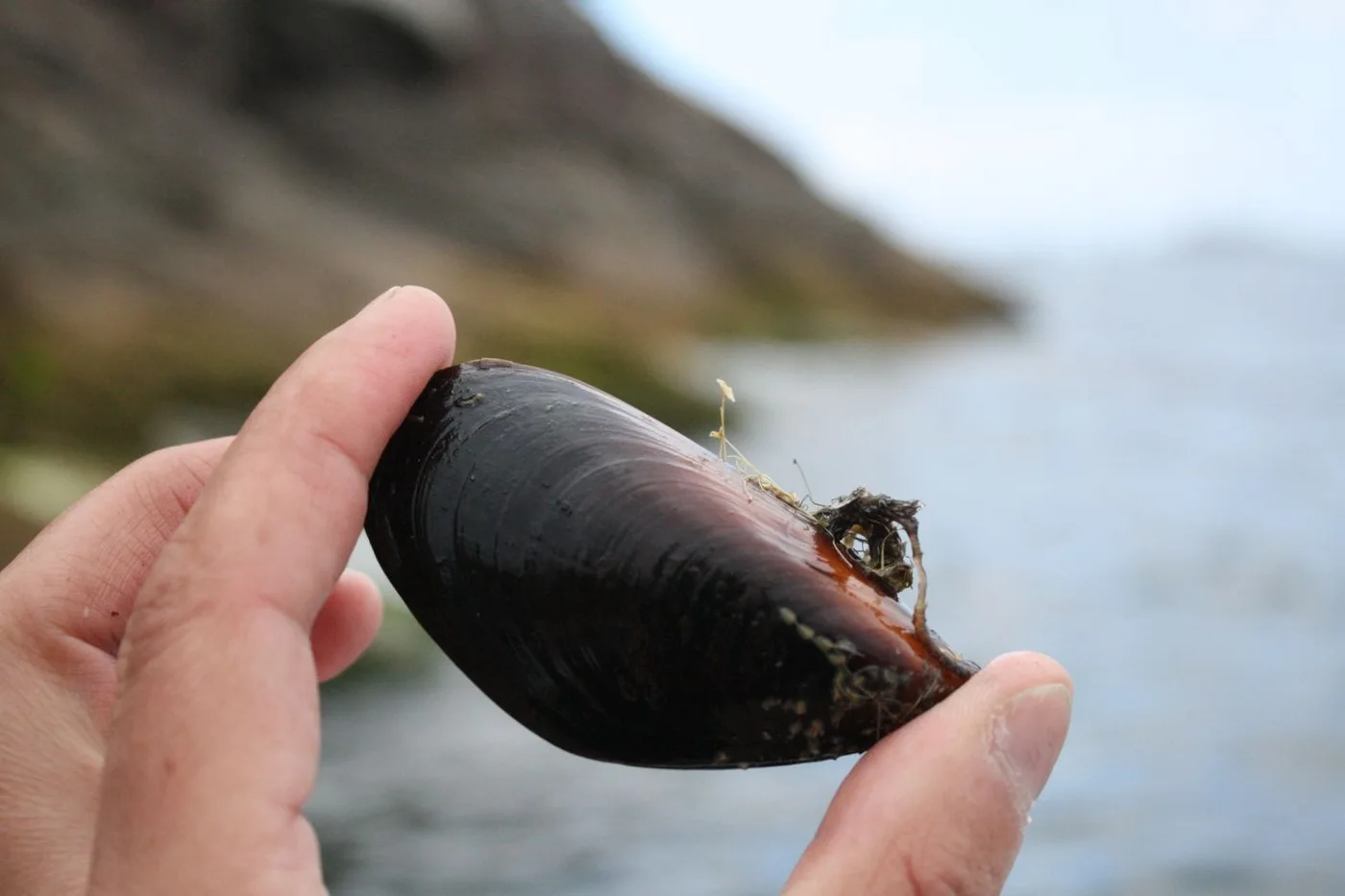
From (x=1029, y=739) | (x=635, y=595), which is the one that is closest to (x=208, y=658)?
(x=635, y=595)

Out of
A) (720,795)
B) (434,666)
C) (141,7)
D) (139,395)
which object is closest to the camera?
(720,795)

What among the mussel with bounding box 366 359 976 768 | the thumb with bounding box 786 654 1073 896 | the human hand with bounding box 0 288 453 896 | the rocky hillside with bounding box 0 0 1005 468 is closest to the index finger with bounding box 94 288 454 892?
the human hand with bounding box 0 288 453 896

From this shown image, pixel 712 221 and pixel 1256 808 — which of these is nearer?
pixel 1256 808

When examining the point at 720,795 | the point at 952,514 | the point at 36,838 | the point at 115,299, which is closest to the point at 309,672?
the point at 36,838

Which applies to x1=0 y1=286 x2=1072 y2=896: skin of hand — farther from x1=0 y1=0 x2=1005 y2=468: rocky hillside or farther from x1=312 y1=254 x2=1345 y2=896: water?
x1=0 y1=0 x2=1005 y2=468: rocky hillside

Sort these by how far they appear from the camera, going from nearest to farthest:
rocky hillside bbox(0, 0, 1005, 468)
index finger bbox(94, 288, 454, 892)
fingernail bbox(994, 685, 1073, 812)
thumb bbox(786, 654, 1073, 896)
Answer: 1. index finger bbox(94, 288, 454, 892)
2. thumb bbox(786, 654, 1073, 896)
3. fingernail bbox(994, 685, 1073, 812)
4. rocky hillside bbox(0, 0, 1005, 468)

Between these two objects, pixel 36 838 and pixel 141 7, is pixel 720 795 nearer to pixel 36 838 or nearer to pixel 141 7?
pixel 36 838

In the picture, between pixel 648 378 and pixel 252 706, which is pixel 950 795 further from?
pixel 648 378

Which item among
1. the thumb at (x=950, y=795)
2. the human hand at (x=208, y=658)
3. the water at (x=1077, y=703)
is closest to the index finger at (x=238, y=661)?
the human hand at (x=208, y=658)
